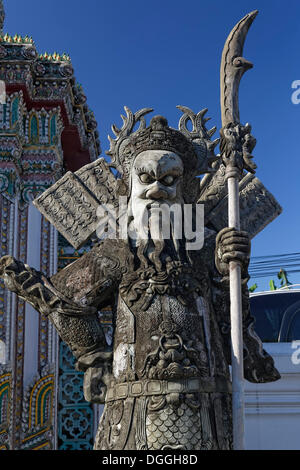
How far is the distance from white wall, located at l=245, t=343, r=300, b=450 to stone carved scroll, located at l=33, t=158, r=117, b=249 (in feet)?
9.80

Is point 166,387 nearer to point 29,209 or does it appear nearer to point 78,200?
point 78,200

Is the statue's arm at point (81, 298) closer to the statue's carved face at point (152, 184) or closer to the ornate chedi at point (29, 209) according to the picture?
the statue's carved face at point (152, 184)

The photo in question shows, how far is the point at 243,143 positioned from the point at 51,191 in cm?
146

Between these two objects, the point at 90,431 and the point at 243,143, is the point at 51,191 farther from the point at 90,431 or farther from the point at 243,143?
the point at 90,431

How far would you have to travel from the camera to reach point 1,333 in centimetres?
660

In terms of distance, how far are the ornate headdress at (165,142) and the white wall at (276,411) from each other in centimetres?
296

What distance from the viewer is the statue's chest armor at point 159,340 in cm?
381

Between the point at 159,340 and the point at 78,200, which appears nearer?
the point at 159,340

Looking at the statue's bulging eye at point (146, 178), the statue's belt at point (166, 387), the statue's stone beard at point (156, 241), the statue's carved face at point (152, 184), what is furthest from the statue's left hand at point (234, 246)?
the statue's belt at point (166, 387)

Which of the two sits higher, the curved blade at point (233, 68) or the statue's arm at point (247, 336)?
the curved blade at point (233, 68)

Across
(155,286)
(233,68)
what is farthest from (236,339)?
(233,68)

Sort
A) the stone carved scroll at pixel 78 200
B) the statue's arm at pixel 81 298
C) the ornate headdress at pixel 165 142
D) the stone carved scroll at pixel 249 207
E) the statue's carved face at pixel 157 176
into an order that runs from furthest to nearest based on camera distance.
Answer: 1. the stone carved scroll at pixel 249 207
2. the stone carved scroll at pixel 78 200
3. the ornate headdress at pixel 165 142
4. the statue's carved face at pixel 157 176
5. the statue's arm at pixel 81 298

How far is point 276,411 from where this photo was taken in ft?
21.5

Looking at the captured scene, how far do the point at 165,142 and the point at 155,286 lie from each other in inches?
38.9
